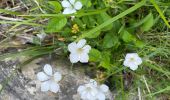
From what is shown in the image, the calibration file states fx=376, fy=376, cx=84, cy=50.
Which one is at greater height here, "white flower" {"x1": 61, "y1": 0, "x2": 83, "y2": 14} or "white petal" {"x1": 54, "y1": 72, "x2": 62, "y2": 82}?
"white flower" {"x1": 61, "y1": 0, "x2": 83, "y2": 14}

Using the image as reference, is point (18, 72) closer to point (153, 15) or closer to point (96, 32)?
point (96, 32)

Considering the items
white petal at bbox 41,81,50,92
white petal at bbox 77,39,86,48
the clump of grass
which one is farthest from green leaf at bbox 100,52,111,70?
white petal at bbox 41,81,50,92

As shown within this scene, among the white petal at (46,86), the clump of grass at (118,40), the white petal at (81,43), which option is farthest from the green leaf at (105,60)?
the white petal at (46,86)

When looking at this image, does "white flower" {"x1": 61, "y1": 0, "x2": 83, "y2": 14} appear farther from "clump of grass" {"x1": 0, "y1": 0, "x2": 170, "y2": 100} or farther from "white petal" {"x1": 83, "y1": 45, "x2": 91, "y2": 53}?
"white petal" {"x1": 83, "y1": 45, "x2": 91, "y2": 53}

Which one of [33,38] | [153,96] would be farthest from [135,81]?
[33,38]

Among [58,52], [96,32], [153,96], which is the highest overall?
[96,32]

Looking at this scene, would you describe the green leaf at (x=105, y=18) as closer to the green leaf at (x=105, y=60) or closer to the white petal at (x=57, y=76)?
the green leaf at (x=105, y=60)
